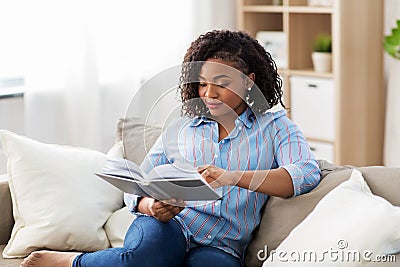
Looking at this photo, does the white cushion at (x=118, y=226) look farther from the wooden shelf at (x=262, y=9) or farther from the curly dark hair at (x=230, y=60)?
the wooden shelf at (x=262, y=9)

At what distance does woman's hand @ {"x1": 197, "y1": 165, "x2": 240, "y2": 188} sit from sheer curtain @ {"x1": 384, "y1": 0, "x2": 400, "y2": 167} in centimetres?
200

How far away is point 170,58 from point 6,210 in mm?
1665

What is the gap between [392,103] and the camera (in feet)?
12.9

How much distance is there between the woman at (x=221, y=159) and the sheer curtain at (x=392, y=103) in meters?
1.79

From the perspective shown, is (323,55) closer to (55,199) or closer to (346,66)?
(346,66)

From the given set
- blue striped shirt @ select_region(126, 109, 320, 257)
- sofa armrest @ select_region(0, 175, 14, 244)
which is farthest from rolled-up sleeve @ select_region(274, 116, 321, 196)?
sofa armrest @ select_region(0, 175, 14, 244)

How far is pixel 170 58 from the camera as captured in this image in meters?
4.05

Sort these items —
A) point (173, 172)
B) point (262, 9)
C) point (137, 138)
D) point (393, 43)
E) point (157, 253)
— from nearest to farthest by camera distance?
1. point (173, 172)
2. point (157, 253)
3. point (137, 138)
4. point (393, 43)
5. point (262, 9)

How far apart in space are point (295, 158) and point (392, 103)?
6.23 feet

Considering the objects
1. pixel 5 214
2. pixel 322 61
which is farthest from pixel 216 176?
pixel 322 61

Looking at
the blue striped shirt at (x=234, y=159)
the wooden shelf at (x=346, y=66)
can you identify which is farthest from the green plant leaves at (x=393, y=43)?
the blue striped shirt at (x=234, y=159)

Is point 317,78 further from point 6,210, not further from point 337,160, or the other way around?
point 6,210

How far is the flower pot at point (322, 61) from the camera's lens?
12.8 feet

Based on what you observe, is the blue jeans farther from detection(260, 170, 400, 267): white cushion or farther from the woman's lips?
the woman's lips
